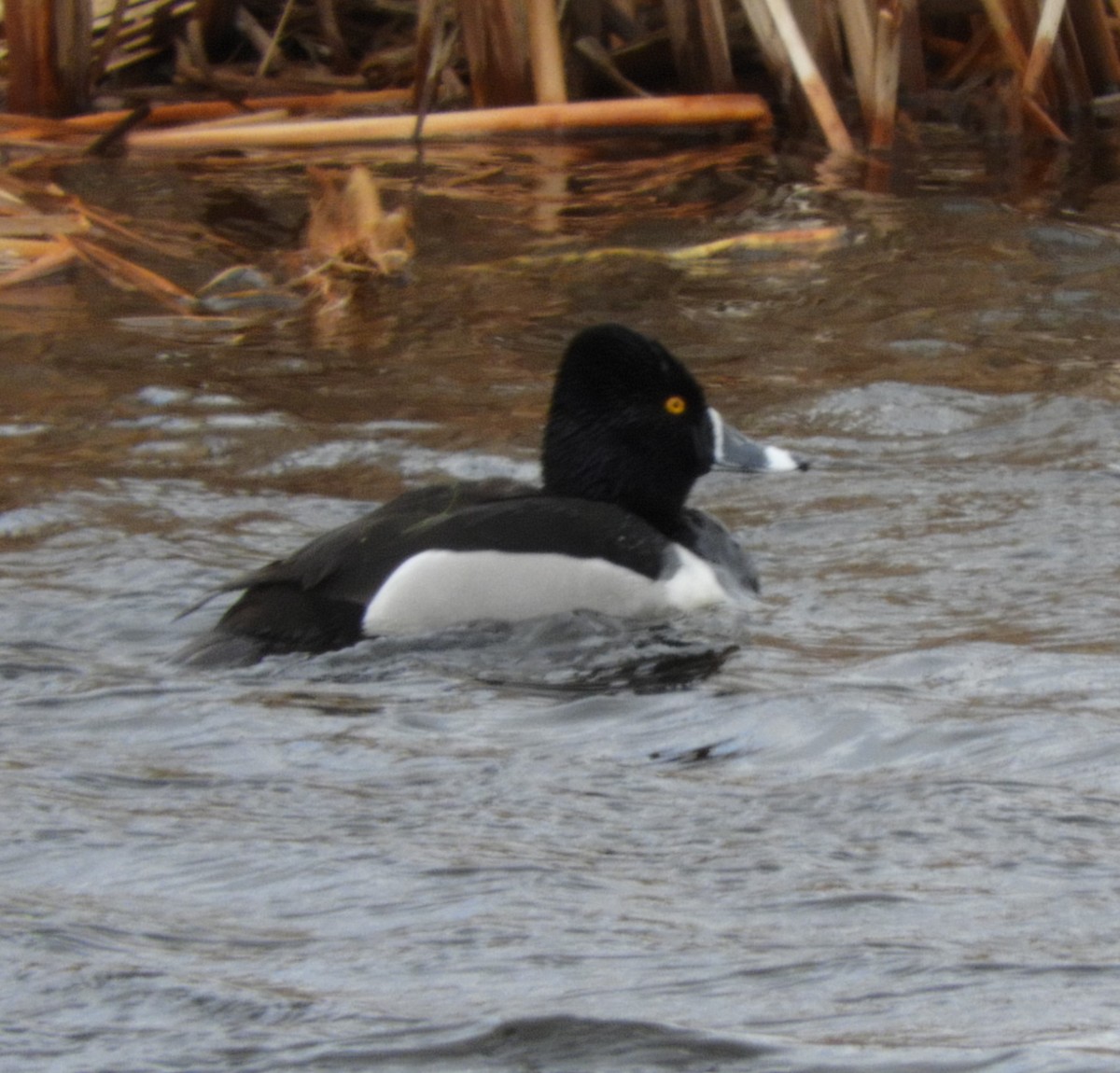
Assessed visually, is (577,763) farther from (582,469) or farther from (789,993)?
(582,469)

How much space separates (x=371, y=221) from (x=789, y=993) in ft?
18.9

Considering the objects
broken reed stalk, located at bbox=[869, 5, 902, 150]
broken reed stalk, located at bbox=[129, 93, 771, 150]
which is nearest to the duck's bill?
broken reed stalk, located at bbox=[869, 5, 902, 150]

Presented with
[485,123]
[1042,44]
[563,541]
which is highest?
[1042,44]

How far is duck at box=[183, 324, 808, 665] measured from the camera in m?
4.50

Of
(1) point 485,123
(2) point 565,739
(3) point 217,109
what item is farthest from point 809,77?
(2) point 565,739

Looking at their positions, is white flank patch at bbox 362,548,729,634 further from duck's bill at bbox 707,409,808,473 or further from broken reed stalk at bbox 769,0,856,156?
broken reed stalk at bbox 769,0,856,156

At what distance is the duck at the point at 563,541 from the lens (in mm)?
4504

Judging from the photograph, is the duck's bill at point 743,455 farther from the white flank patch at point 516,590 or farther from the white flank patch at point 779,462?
the white flank patch at point 516,590

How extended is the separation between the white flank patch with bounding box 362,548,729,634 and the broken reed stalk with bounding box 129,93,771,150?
14.8 feet

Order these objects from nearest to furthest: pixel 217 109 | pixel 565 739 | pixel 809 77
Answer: pixel 565 739 < pixel 809 77 < pixel 217 109

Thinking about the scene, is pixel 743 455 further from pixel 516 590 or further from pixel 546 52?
pixel 546 52

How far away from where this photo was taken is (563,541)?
475 cm

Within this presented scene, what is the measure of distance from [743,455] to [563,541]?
2.86 feet

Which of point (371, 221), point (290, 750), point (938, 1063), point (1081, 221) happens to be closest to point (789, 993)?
point (938, 1063)
